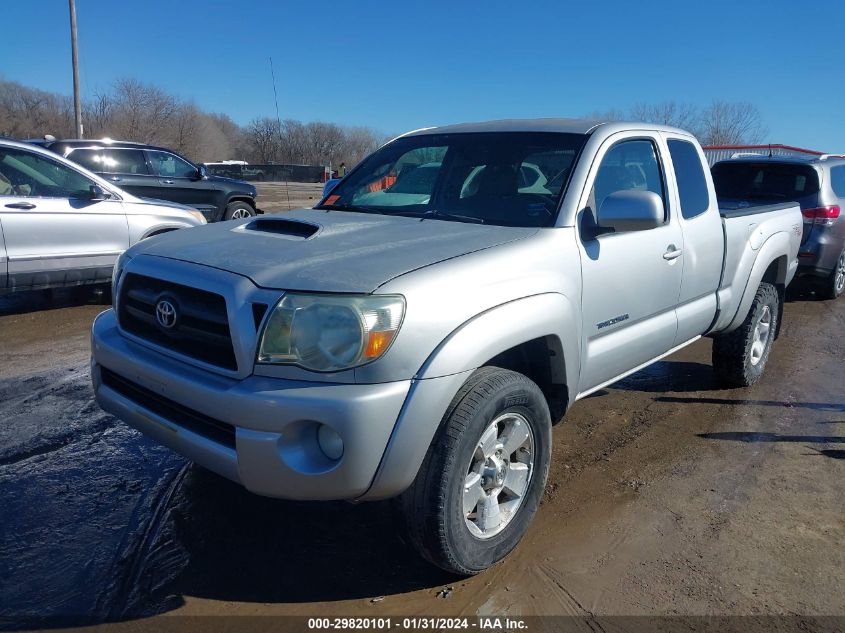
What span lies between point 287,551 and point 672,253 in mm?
2643

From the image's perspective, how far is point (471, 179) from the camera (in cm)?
382

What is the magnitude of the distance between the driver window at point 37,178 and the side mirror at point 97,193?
0.04 meters

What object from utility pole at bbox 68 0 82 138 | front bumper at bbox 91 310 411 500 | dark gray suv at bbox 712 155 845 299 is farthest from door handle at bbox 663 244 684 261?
utility pole at bbox 68 0 82 138

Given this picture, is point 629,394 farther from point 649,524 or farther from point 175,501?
point 175,501

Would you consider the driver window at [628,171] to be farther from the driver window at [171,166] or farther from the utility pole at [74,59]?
the utility pole at [74,59]

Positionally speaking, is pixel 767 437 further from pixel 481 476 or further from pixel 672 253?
pixel 481 476

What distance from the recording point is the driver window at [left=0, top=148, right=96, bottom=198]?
6.53m

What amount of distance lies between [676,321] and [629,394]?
4.46 feet

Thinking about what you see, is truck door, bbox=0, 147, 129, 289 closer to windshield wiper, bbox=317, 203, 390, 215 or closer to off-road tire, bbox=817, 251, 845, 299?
windshield wiper, bbox=317, 203, 390, 215

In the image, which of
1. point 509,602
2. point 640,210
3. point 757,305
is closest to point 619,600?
point 509,602

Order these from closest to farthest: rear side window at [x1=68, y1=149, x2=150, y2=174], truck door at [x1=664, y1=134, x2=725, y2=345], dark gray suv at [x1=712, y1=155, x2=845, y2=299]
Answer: truck door at [x1=664, y1=134, x2=725, y2=345], dark gray suv at [x1=712, y1=155, x2=845, y2=299], rear side window at [x1=68, y1=149, x2=150, y2=174]

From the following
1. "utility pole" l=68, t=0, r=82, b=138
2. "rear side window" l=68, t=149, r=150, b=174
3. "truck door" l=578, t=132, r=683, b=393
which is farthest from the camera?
"utility pole" l=68, t=0, r=82, b=138

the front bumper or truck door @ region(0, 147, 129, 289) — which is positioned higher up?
truck door @ region(0, 147, 129, 289)

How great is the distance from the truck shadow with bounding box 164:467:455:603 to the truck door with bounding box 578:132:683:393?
4.08ft
